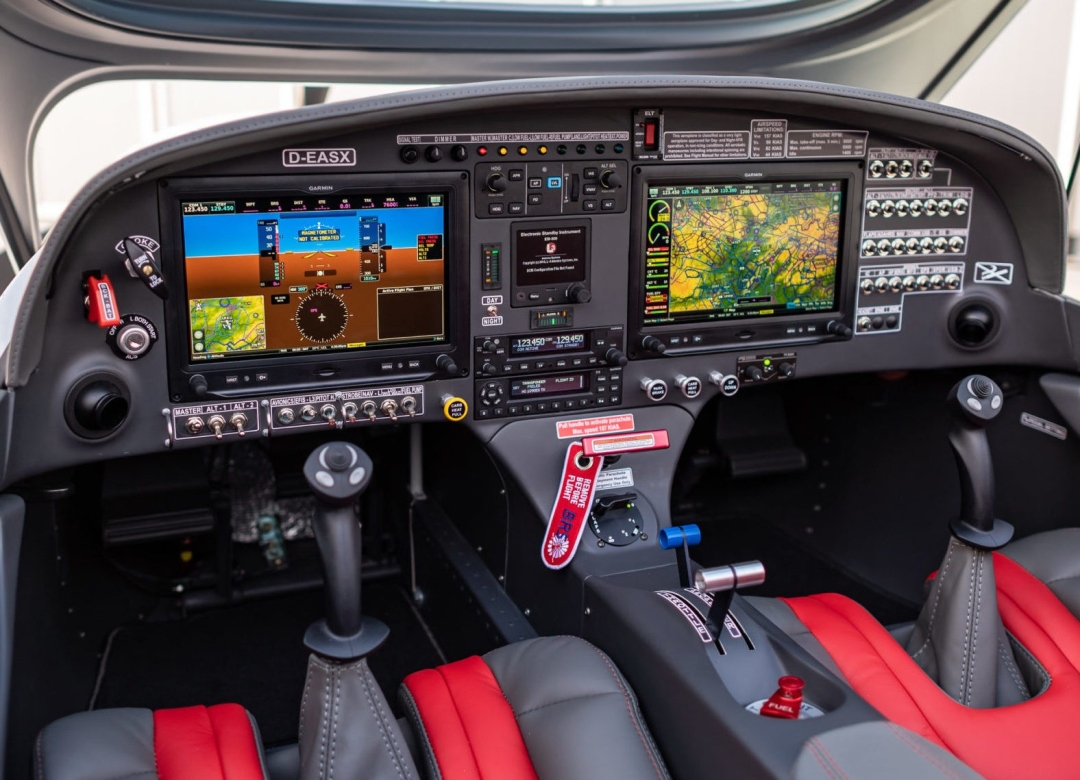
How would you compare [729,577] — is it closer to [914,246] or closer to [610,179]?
[610,179]

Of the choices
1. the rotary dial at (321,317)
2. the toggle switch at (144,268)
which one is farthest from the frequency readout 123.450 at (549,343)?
the toggle switch at (144,268)

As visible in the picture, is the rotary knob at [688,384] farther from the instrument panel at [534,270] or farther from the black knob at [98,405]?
the black knob at [98,405]

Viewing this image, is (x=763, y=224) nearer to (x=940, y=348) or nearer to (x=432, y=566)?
(x=940, y=348)

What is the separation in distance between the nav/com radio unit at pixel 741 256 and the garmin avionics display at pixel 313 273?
0.48 m

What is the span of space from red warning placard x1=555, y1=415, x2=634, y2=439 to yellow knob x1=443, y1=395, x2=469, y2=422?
0.73 ft

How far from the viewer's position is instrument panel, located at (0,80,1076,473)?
5.83 ft

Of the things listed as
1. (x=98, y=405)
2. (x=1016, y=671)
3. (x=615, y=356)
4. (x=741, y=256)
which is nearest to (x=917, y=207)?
(x=741, y=256)

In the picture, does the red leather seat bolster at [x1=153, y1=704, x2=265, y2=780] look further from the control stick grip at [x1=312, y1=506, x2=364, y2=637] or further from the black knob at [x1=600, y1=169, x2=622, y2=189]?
the black knob at [x1=600, y1=169, x2=622, y2=189]

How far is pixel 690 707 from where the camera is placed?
1.54 metres

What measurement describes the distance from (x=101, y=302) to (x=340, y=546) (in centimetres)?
62

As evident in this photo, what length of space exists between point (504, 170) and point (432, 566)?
1160mm

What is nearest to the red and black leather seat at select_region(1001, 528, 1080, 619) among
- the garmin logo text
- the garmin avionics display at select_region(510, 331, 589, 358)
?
the garmin avionics display at select_region(510, 331, 589, 358)

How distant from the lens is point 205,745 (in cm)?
154

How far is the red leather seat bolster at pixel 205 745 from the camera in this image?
1483 millimetres
